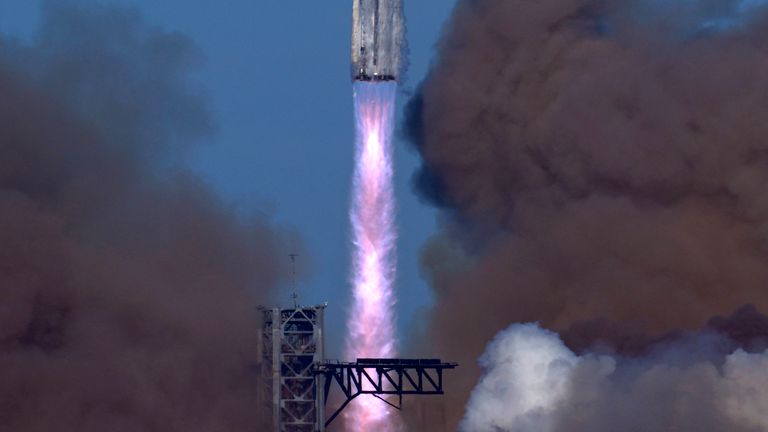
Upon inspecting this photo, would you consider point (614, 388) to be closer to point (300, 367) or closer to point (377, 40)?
point (300, 367)

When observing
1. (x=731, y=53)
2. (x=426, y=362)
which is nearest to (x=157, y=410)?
(x=426, y=362)

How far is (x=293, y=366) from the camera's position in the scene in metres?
75.2

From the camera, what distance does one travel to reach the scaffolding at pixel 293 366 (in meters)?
74.7

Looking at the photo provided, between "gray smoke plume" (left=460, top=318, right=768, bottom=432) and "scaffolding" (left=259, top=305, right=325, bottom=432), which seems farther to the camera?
"scaffolding" (left=259, top=305, right=325, bottom=432)

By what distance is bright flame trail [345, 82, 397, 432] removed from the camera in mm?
77562

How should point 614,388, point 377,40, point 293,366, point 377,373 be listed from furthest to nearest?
1. point 377,373
2. point 377,40
3. point 293,366
4. point 614,388

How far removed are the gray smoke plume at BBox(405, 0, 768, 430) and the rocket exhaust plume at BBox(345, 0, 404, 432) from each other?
3.31 metres

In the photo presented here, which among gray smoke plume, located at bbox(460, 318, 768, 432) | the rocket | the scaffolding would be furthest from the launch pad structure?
the rocket

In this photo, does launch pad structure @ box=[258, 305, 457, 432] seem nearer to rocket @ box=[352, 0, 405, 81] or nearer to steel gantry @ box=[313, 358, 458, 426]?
steel gantry @ box=[313, 358, 458, 426]

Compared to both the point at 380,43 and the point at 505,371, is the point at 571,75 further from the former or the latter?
the point at 505,371

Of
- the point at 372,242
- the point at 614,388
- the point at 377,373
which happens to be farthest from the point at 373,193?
the point at 614,388

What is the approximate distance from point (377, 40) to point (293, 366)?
1218 centimetres

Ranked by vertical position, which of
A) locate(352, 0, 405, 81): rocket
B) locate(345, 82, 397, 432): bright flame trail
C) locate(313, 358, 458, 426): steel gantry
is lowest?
locate(313, 358, 458, 426): steel gantry

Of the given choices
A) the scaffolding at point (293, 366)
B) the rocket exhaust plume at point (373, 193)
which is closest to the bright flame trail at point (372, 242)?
the rocket exhaust plume at point (373, 193)
